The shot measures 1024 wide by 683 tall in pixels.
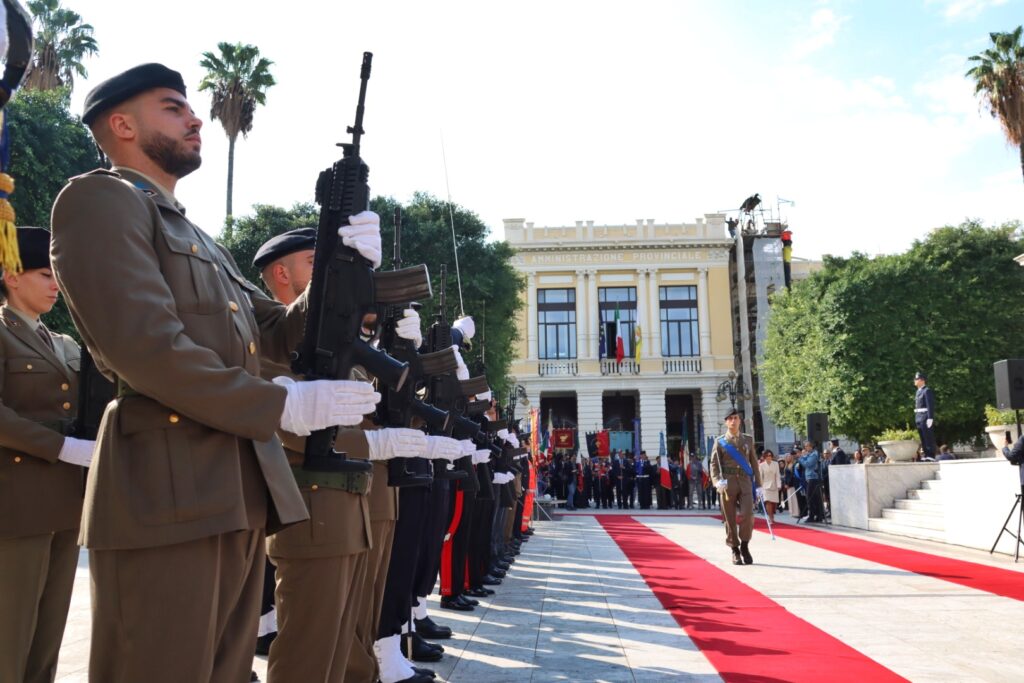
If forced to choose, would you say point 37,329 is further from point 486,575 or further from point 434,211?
point 434,211

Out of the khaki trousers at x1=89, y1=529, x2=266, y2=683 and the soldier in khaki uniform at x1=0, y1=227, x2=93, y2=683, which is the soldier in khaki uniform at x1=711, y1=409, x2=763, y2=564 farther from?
the khaki trousers at x1=89, y1=529, x2=266, y2=683

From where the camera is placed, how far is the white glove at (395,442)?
3.76m

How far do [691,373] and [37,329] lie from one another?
4522 cm

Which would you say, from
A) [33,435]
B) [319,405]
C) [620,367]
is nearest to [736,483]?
[33,435]

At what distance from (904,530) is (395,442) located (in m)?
14.9

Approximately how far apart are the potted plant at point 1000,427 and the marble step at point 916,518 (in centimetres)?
162

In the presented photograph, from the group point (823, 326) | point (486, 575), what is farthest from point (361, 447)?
point (823, 326)

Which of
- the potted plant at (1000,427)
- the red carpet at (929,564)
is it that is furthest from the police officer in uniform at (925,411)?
the red carpet at (929,564)

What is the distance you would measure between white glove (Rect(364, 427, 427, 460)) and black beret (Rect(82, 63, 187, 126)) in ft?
5.74

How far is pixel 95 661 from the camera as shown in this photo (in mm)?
2121

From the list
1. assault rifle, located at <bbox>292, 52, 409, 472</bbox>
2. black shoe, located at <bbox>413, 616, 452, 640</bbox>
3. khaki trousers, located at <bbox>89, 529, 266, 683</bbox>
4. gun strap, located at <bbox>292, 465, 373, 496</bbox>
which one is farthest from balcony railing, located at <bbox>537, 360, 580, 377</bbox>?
khaki trousers, located at <bbox>89, 529, 266, 683</bbox>

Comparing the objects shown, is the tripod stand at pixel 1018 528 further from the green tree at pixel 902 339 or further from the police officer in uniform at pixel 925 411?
the green tree at pixel 902 339

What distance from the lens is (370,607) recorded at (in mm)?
4090

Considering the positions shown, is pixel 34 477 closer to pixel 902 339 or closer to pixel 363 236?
pixel 363 236
